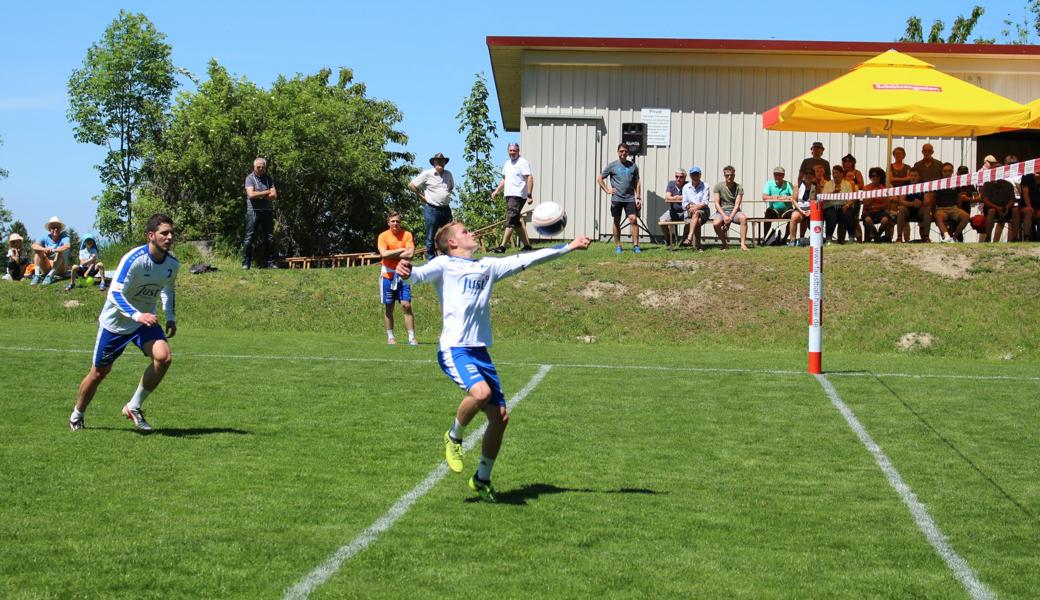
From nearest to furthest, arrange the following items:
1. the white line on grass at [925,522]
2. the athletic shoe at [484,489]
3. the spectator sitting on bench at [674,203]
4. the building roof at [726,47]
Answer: the white line on grass at [925,522]
the athletic shoe at [484,489]
the spectator sitting on bench at [674,203]
the building roof at [726,47]

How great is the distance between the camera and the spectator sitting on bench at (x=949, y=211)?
78.6 feet

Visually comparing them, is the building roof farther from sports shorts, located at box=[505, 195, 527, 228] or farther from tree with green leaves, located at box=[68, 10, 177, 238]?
tree with green leaves, located at box=[68, 10, 177, 238]

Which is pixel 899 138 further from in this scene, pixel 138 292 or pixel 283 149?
pixel 283 149

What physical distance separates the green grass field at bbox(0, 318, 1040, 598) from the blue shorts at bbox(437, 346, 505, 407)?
2.23 ft

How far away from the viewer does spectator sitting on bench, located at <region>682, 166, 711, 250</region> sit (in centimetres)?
2412

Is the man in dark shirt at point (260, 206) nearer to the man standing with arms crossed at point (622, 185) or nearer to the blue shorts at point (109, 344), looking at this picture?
the man standing with arms crossed at point (622, 185)

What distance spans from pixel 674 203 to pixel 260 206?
8171 mm

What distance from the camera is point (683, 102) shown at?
2806cm

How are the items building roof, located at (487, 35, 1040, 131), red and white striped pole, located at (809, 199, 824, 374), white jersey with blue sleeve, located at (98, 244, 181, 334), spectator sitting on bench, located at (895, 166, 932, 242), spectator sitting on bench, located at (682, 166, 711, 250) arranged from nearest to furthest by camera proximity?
1. white jersey with blue sleeve, located at (98, 244, 181, 334)
2. red and white striped pole, located at (809, 199, 824, 374)
3. spectator sitting on bench, located at (895, 166, 932, 242)
4. spectator sitting on bench, located at (682, 166, 711, 250)
5. building roof, located at (487, 35, 1040, 131)

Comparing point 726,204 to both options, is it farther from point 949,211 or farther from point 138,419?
point 138,419

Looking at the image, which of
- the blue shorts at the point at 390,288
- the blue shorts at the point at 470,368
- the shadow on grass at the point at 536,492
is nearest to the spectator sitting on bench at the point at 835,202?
the blue shorts at the point at 390,288

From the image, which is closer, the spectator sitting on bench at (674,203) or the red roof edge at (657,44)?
the spectator sitting on bench at (674,203)

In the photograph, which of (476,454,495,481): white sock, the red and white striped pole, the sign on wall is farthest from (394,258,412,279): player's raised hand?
the sign on wall

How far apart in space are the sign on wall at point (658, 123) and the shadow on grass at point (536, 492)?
20.6m
